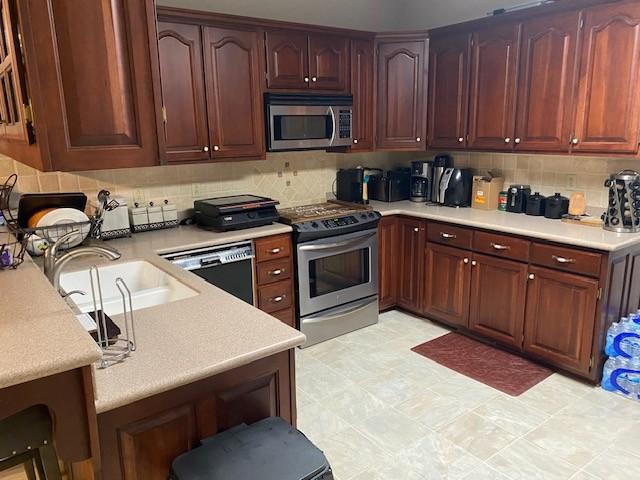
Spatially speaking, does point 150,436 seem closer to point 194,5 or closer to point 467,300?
point 467,300

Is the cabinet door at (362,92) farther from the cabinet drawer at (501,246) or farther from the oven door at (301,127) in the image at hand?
the cabinet drawer at (501,246)

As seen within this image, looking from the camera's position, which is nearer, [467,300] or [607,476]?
[607,476]

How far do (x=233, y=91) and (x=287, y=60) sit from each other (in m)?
0.47

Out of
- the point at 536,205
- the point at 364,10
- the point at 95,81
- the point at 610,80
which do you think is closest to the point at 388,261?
the point at 536,205

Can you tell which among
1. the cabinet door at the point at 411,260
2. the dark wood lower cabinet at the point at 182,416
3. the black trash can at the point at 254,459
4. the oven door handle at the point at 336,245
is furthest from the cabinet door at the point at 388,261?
the black trash can at the point at 254,459

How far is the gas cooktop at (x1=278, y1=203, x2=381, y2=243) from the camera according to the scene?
3.42m

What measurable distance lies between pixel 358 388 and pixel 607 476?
4.35ft

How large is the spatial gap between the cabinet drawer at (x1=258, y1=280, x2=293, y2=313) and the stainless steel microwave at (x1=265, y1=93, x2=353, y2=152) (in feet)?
3.16

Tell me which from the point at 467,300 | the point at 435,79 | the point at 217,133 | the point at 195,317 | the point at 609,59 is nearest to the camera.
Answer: the point at 195,317

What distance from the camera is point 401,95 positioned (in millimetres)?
3943

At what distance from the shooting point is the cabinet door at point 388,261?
155 inches

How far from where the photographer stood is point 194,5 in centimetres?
343

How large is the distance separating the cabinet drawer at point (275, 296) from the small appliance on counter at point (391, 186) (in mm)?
1273

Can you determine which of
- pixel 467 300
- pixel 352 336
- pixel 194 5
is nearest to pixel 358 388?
pixel 352 336
